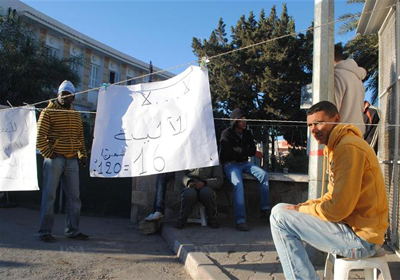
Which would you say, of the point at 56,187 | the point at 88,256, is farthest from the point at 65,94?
the point at 88,256

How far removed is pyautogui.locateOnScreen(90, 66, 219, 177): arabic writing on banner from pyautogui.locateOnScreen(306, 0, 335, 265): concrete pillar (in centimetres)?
101

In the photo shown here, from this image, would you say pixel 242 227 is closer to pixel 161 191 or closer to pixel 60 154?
pixel 161 191

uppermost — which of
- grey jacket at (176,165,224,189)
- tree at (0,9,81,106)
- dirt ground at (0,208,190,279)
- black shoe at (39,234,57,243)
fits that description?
tree at (0,9,81,106)

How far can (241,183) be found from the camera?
494 centimetres

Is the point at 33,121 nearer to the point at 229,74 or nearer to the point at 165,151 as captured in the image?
the point at 165,151

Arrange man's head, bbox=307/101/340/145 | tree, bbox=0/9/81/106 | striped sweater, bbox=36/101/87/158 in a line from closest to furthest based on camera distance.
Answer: man's head, bbox=307/101/340/145 < striped sweater, bbox=36/101/87/158 < tree, bbox=0/9/81/106

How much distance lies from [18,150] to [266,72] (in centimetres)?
1683

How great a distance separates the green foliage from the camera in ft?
63.9

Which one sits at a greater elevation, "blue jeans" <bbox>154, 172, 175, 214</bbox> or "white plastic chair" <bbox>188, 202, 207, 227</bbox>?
"blue jeans" <bbox>154, 172, 175, 214</bbox>

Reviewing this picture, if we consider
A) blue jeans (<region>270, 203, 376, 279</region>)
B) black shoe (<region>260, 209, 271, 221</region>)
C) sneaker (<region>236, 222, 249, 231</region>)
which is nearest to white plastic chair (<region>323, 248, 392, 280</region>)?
blue jeans (<region>270, 203, 376, 279</region>)

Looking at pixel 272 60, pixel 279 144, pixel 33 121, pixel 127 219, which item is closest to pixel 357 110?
pixel 33 121

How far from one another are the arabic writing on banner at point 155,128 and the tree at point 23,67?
43.5 feet

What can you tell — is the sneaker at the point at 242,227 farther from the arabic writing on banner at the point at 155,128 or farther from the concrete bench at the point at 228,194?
the arabic writing on banner at the point at 155,128

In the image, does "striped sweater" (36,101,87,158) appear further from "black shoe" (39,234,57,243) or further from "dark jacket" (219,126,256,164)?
"dark jacket" (219,126,256,164)
